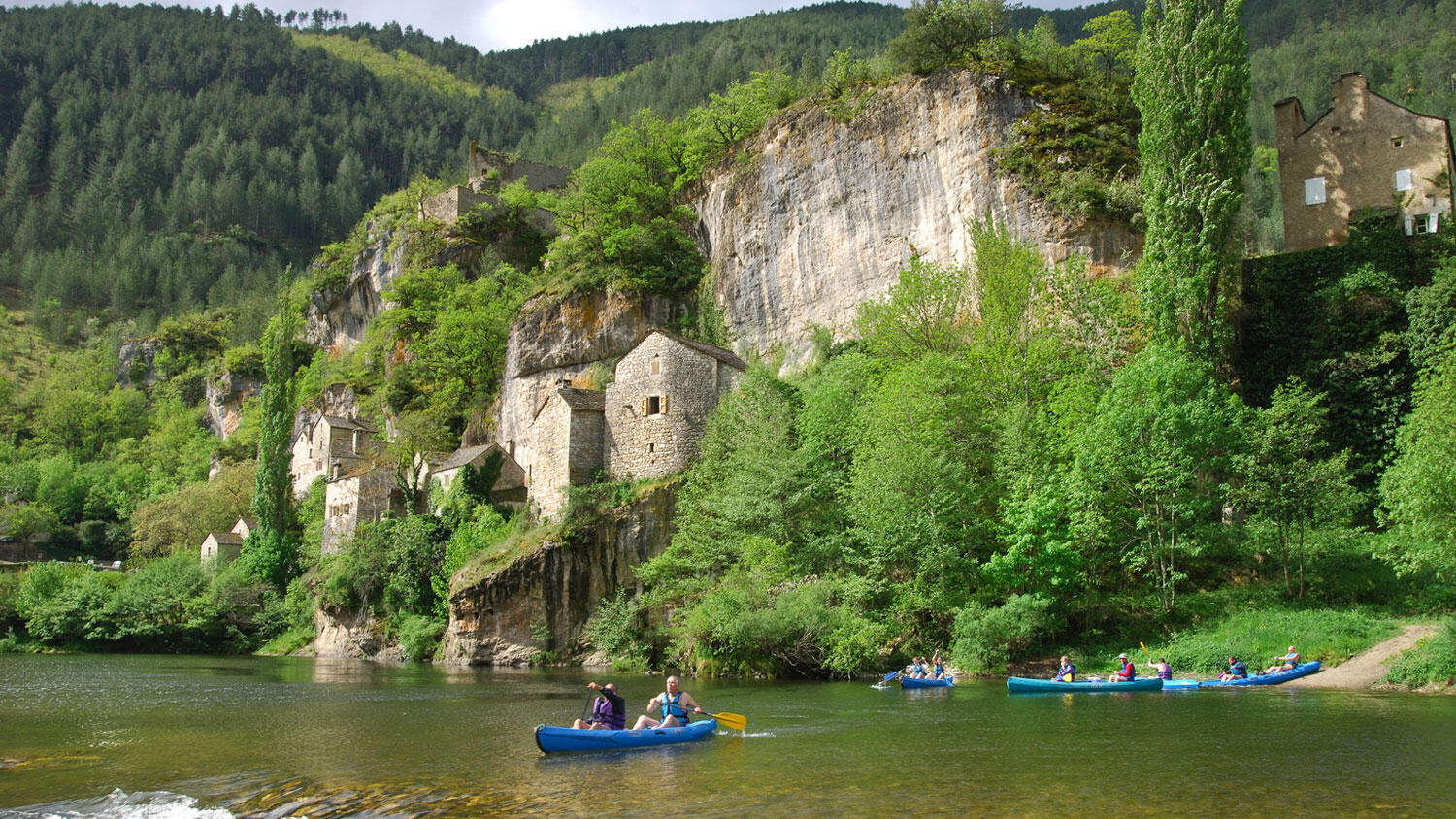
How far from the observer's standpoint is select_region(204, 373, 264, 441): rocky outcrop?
88.2 metres

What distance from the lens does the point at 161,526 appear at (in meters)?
68.6

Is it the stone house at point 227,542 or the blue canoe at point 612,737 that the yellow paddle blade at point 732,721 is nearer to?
the blue canoe at point 612,737

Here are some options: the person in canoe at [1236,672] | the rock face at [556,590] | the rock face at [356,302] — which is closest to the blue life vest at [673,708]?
the person in canoe at [1236,672]

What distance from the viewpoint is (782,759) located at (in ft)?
55.3

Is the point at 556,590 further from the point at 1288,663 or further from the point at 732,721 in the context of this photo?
the point at 1288,663

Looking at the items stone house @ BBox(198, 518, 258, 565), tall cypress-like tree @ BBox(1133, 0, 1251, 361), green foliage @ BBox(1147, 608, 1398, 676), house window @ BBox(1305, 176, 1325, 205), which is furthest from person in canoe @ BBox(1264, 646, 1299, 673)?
stone house @ BBox(198, 518, 258, 565)

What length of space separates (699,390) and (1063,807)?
31175 mm

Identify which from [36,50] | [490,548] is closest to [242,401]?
[490,548]

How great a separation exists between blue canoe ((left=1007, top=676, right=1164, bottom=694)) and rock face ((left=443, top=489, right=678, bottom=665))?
18223 mm

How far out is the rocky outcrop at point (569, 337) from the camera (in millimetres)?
50625

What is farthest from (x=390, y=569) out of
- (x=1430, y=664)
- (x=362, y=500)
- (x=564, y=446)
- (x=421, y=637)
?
(x=1430, y=664)

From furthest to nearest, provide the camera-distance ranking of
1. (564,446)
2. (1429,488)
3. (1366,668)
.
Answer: (564,446)
(1366,668)
(1429,488)

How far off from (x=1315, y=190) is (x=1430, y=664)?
21.1 meters

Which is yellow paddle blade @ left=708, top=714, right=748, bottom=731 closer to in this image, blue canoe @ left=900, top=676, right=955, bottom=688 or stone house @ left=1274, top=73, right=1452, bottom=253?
blue canoe @ left=900, top=676, right=955, bottom=688
